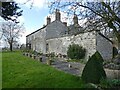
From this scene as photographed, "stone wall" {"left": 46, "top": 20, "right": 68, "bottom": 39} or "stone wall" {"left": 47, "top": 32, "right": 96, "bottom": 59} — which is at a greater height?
"stone wall" {"left": 46, "top": 20, "right": 68, "bottom": 39}

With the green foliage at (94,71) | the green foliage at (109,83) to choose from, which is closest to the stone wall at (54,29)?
the green foliage at (94,71)

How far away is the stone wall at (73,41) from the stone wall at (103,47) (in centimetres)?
51

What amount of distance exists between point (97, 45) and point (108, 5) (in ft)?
55.6

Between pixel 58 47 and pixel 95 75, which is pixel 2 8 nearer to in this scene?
pixel 95 75

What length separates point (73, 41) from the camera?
21.7 meters

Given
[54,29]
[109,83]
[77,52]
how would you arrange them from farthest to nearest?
[54,29]
[77,52]
[109,83]

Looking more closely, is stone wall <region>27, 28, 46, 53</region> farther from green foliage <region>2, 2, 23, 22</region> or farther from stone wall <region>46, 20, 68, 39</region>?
green foliage <region>2, 2, 23, 22</region>

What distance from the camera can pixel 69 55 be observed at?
33.9 meters

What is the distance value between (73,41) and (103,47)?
9855 millimetres

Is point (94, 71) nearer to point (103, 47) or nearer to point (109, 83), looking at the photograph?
point (109, 83)

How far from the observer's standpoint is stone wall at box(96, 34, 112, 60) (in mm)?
30241

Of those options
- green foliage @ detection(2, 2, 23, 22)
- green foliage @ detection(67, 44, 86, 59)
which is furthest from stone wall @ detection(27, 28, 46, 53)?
green foliage @ detection(2, 2, 23, 22)

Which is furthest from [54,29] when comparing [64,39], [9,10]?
[9,10]

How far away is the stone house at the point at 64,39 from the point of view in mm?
16938
